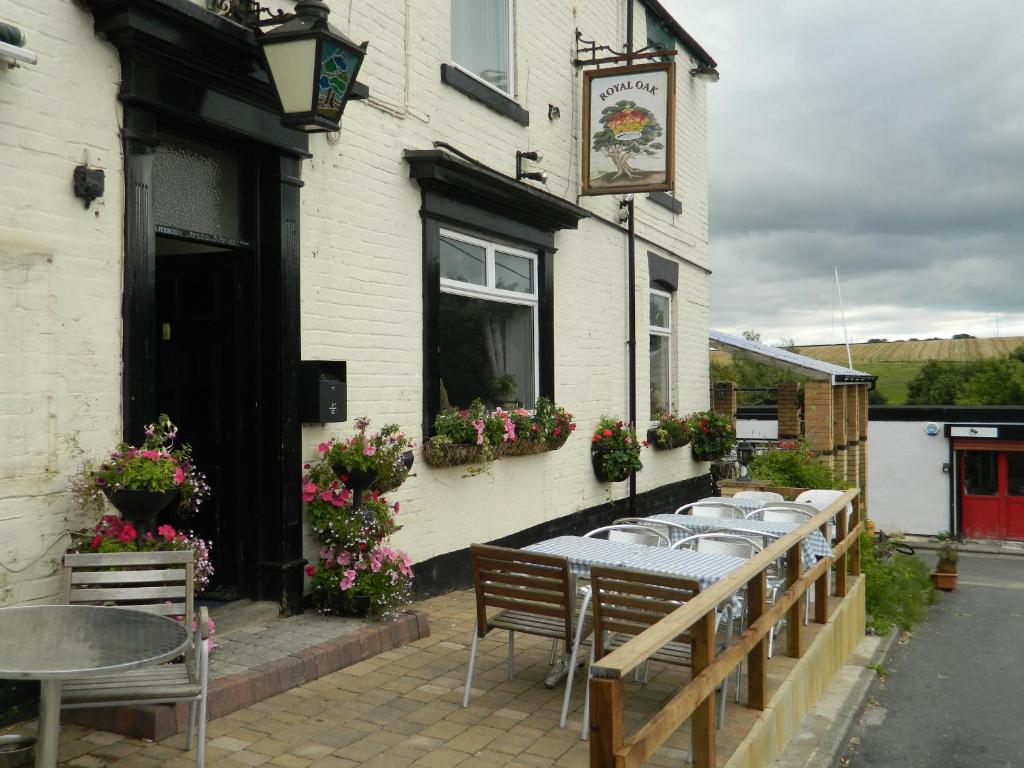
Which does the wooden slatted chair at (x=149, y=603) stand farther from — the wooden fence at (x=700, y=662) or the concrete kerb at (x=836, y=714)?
the concrete kerb at (x=836, y=714)

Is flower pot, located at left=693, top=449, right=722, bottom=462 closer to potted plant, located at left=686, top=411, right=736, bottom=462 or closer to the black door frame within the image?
potted plant, located at left=686, top=411, right=736, bottom=462

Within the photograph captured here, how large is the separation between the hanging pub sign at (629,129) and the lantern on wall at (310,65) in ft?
13.1

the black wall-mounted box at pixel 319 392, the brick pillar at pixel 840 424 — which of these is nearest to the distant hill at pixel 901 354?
the brick pillar at pixel 840 424

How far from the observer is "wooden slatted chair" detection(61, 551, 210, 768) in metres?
3.42

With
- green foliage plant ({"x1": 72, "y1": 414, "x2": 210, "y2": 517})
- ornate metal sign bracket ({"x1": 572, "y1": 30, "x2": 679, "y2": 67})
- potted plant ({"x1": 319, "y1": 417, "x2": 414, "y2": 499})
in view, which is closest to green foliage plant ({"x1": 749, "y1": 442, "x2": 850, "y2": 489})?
ornate metal sign bracket ({"x1": 572, "y1": 30, "x2": 679, "y2": 67})

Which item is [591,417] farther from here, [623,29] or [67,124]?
[67,124]

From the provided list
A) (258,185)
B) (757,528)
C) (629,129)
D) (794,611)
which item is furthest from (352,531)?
(629,129)

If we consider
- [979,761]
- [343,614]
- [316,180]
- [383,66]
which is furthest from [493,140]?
[979,761]

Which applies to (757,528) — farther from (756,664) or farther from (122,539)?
(122,539)

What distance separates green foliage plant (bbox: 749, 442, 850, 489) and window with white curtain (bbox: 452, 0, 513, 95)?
256 inches

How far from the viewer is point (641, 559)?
5070 millimetres

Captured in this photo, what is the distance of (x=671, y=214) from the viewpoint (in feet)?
38.4

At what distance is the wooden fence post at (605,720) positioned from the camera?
271cm

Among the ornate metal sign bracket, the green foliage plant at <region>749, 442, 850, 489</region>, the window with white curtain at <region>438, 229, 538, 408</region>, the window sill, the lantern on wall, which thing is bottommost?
the green foliage plant at <region>749, 442, 850, 489</region>
